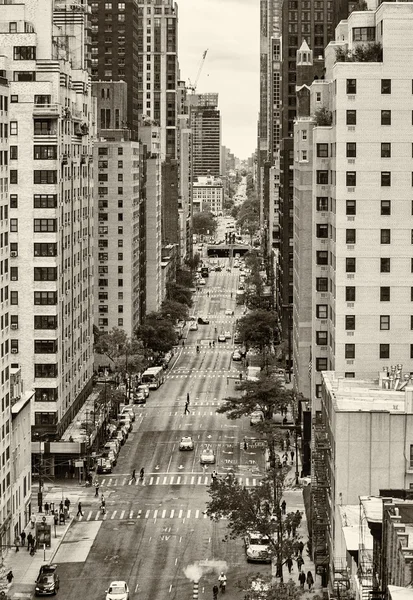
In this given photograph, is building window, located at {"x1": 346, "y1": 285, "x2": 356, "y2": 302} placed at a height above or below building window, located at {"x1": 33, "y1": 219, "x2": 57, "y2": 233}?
below

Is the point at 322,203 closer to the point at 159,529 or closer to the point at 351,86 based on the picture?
the point at 351,86

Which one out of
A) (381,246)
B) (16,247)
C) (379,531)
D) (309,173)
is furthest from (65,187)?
(379,531)

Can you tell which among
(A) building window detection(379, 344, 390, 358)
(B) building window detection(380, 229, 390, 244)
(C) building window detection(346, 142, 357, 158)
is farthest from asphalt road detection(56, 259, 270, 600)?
(C) building window detection(346, 142, 357, 158)

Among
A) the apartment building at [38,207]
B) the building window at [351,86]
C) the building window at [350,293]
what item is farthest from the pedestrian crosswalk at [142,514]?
the building window at [351,86]

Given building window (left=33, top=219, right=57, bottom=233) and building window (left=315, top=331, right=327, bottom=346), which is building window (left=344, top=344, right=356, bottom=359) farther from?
building window (left=33, top=219, right=57, bottom=233)

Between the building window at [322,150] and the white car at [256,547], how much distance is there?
36.0 metres

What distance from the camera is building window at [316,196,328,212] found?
14075 centimetres

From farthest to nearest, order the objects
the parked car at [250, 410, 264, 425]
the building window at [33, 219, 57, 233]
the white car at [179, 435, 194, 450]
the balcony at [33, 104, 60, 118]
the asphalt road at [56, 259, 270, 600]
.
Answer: the parked car at [250, 410, 264, 425] < the white car at [179, 435, 194, 450] < the building window at [33, 219, 57, 233] < the balcony at [33, 104, 60, 118] < the asphalt road at [56, 259, 270, 600]

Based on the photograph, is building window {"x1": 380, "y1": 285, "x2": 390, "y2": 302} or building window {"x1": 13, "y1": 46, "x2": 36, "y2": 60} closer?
building window {"x1": 380, "y1": 285, "x2": 390, "y2": 302}

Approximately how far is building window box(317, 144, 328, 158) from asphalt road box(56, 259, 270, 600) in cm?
3359

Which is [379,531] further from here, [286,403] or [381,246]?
[286,403]

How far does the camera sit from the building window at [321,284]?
141 meters

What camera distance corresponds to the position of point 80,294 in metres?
184

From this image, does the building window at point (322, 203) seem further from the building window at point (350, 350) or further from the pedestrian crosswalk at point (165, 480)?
the pedestrian crosswalk at point (165, 480)
